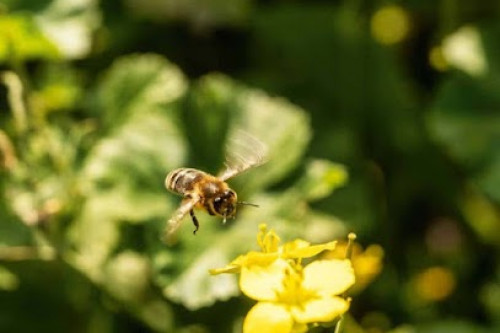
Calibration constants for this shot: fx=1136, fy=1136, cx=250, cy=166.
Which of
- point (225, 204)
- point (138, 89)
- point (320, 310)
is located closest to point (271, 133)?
point (138, 89)

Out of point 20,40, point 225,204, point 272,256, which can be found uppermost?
point 20,40

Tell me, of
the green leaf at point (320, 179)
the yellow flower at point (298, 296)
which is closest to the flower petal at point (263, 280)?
the yellow flower at point (298, 296)

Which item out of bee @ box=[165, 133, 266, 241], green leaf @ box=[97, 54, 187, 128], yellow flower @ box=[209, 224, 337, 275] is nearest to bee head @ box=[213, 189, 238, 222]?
bee @ box=[165, 133, 266, 241]

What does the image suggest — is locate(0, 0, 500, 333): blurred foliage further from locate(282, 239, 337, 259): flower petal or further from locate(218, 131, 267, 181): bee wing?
locate(282, 239, 337, 259): flower petal

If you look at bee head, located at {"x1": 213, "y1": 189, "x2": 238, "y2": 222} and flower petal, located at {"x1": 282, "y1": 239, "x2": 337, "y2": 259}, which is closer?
flower petal, located at {"x1": 282, "y1": 239, "x2": 337, "y2": 259}

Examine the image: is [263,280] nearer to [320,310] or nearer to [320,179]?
[320,310]

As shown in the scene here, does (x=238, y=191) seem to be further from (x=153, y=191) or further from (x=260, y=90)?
(x=260, y=90)

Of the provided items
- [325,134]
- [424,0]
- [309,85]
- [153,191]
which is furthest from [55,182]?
[424,0]
